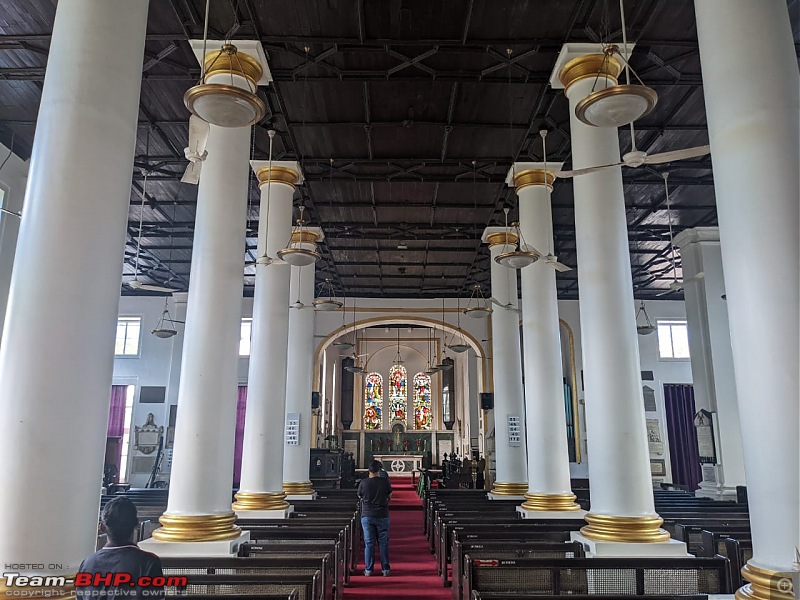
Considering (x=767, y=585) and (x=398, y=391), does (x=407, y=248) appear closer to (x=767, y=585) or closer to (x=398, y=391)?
(x=767, y=585)

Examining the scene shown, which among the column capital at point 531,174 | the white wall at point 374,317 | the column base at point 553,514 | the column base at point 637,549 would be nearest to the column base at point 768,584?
the column base at point 637,549

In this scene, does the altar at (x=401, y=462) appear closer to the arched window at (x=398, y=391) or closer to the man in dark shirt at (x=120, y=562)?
the arched window at (x=398, y=391)

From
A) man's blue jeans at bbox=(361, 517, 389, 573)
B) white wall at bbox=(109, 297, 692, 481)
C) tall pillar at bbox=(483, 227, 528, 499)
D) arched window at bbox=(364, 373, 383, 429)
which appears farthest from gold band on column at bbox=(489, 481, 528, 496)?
arched window at bbox=(364, 373, 383, 429)

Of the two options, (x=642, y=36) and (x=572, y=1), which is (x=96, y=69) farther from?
(x=642, y=36)

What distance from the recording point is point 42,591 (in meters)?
2.66

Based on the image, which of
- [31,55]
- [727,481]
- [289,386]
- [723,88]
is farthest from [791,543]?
[727,481]

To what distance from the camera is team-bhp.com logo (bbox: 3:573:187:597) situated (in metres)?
2.54

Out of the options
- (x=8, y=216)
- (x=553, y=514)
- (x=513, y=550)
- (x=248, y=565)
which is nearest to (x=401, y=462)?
(x=553, y=514)

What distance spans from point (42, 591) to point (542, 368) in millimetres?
7399

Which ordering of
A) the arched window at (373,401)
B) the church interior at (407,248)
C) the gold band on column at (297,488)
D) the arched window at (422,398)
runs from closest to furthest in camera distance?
the church interior at (407,248) < the gold band on column at (297,488) < the arched window at (373,401) < the arched window at (422,398)

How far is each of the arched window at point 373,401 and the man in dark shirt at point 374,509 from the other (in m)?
19.0

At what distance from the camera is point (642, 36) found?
6.73 meters

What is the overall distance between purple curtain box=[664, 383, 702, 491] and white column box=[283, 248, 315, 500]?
1303 centimetres

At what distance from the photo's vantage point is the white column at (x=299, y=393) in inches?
441
